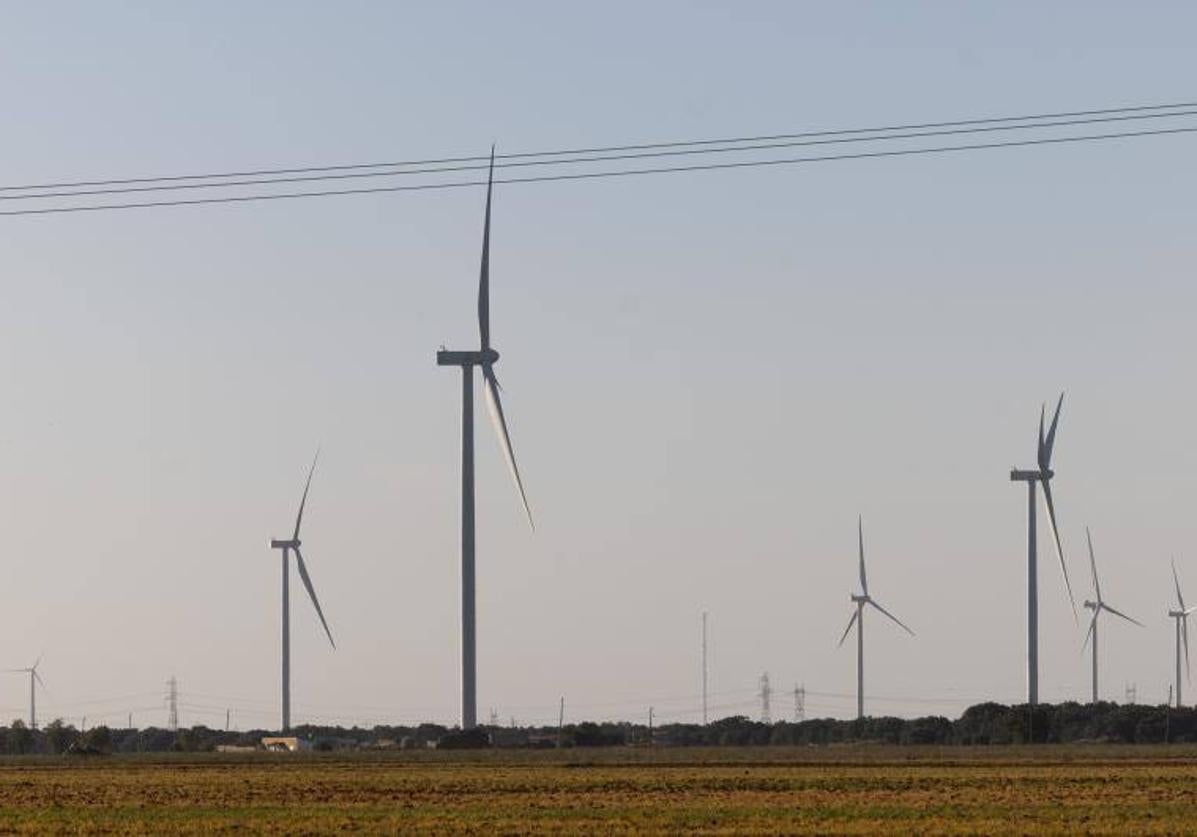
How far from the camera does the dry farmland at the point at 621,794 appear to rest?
80.4 meters

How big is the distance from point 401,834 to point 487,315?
99.0 m

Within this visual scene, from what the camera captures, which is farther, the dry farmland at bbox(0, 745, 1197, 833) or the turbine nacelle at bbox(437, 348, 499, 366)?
the turbine nacelle at bbox(437, 348, 499, 366)

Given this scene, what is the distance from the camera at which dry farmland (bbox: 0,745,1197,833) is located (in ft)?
264

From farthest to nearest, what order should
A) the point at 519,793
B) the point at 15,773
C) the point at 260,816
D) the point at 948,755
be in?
the point at 948,755 < the point at 15,773 < the point at 519,793 < the point at 260,816

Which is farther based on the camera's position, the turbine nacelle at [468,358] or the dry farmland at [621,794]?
the turbine nacelle at [468,358]

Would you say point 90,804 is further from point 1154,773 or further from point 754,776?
point 1154,773

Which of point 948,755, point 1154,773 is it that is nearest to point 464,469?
point 948,755

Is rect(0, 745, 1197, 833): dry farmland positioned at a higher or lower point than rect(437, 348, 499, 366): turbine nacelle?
lower

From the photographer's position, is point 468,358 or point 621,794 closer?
point 621,794

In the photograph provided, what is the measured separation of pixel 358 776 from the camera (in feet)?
403

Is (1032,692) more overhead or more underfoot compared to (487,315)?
more underfoot

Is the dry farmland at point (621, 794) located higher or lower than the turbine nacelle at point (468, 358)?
lower

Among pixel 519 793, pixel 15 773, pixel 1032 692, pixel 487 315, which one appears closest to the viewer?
pixel 519 793

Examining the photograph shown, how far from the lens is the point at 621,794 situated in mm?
99000
